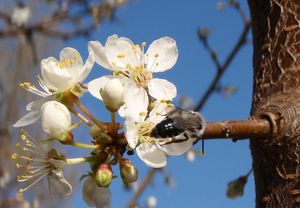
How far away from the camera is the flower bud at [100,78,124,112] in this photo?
76 cm

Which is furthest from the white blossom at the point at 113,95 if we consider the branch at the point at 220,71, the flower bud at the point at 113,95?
the branch at the point at 220,71

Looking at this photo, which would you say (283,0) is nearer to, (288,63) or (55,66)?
(288,63)

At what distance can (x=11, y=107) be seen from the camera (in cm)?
786

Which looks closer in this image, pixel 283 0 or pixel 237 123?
pixel 237 123

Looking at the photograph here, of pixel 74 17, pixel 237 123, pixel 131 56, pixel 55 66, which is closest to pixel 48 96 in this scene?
pixel 55 66

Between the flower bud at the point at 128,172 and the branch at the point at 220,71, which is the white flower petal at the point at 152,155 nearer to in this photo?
the flower bud at the point at 128,172

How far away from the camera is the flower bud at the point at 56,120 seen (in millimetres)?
770

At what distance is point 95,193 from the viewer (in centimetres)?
82

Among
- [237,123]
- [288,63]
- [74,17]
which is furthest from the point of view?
[74,17]

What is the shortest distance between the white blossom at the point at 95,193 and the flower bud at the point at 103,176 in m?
0.06

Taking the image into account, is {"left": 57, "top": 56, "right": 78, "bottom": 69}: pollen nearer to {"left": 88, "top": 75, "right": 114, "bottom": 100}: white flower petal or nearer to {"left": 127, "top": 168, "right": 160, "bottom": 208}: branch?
{"left": 88, "top": 75, "right": 114, "bottom": 100}: white flower petal

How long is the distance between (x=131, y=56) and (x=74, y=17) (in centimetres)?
268

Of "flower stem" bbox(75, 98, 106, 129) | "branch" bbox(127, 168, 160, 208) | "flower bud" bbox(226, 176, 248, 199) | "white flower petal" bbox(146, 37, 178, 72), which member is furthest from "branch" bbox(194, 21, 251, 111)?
"flower stem" bbox(75, 98, 106, 129)

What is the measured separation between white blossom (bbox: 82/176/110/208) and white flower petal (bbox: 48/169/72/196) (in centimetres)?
3
